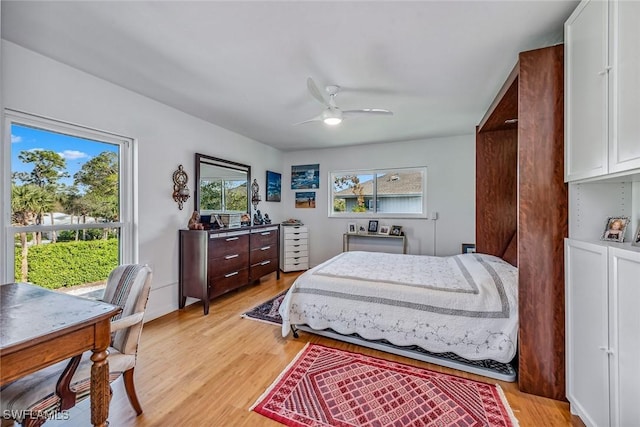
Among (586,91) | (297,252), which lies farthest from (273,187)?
(586,91)

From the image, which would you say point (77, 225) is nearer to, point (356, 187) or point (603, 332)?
point (603, 332)

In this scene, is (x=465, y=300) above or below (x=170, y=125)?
below

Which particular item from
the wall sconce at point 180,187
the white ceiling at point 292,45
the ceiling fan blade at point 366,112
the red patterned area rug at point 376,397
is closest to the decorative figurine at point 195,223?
the wall sconce at point 180,187

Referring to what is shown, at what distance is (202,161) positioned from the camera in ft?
12.0

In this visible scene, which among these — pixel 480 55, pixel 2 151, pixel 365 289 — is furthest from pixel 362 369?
pixel 2 151

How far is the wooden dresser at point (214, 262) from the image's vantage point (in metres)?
3.24

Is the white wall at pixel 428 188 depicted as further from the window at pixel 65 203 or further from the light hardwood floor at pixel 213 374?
the window at pixel 65 203

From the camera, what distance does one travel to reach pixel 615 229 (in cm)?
146

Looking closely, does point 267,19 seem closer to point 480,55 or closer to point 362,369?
point 480,55

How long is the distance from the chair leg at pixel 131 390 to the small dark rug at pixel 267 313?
144 centimetres

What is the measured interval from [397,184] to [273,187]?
2392mm

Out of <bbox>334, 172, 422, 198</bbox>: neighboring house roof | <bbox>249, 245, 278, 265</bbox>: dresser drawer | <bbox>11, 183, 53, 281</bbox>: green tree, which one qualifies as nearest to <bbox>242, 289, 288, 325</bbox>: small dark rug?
<bbox>249, 245, 278, 265</bbox>: dresser drawer

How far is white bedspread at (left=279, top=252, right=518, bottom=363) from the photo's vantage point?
1.98m

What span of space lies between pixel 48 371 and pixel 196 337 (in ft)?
4.63
